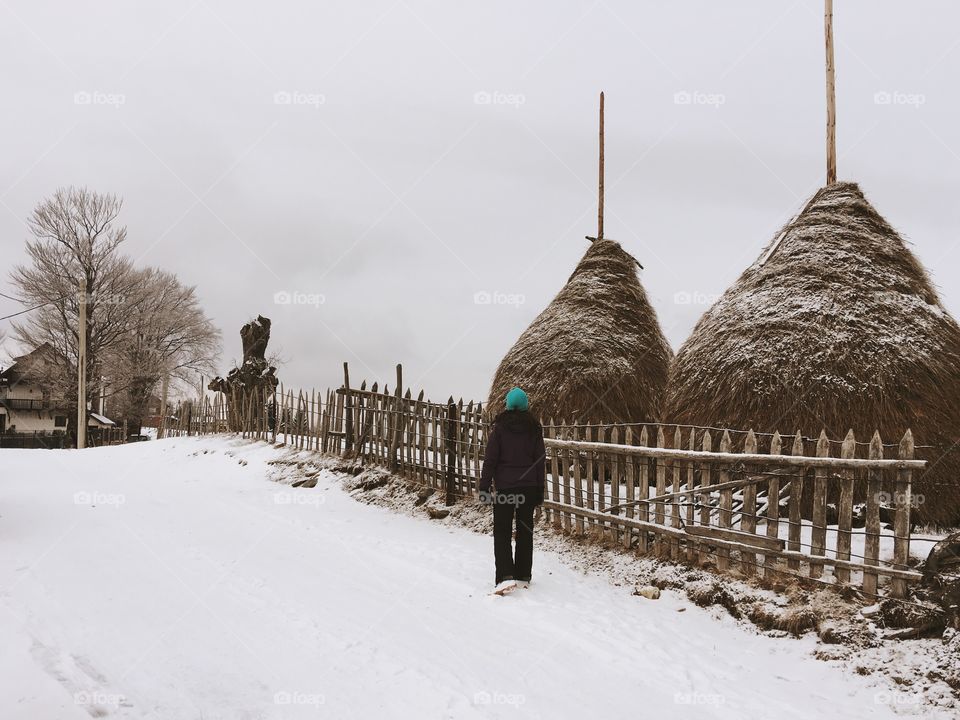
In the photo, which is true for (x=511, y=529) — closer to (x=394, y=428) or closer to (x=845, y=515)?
(x=845, y=515)

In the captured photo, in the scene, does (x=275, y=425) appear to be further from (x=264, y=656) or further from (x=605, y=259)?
(x=264, y=656)

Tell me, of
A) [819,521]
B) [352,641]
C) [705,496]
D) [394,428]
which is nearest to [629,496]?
[705,496]

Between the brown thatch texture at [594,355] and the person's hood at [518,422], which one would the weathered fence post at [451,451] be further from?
the person's hood at [518,422]

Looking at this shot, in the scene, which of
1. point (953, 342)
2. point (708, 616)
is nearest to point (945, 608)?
point (708, 616)

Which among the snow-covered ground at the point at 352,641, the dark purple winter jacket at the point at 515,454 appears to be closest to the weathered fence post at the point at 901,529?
the snow-covered ground at the point at 352,641

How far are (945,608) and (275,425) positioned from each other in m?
16.2

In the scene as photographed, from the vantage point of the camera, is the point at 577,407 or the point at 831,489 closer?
the point at 831,489

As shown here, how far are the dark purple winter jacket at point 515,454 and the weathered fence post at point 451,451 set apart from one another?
156 inches

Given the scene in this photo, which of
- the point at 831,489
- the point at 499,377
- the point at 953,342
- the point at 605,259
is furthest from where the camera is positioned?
the point at 605,259

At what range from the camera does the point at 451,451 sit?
10625 mm

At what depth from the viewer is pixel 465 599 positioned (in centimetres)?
611

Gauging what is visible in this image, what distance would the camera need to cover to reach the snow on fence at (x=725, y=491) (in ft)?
17.7

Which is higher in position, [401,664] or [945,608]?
[945,608]

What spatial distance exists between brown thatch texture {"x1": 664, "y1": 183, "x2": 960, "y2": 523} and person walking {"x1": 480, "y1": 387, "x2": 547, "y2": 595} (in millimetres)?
3043
